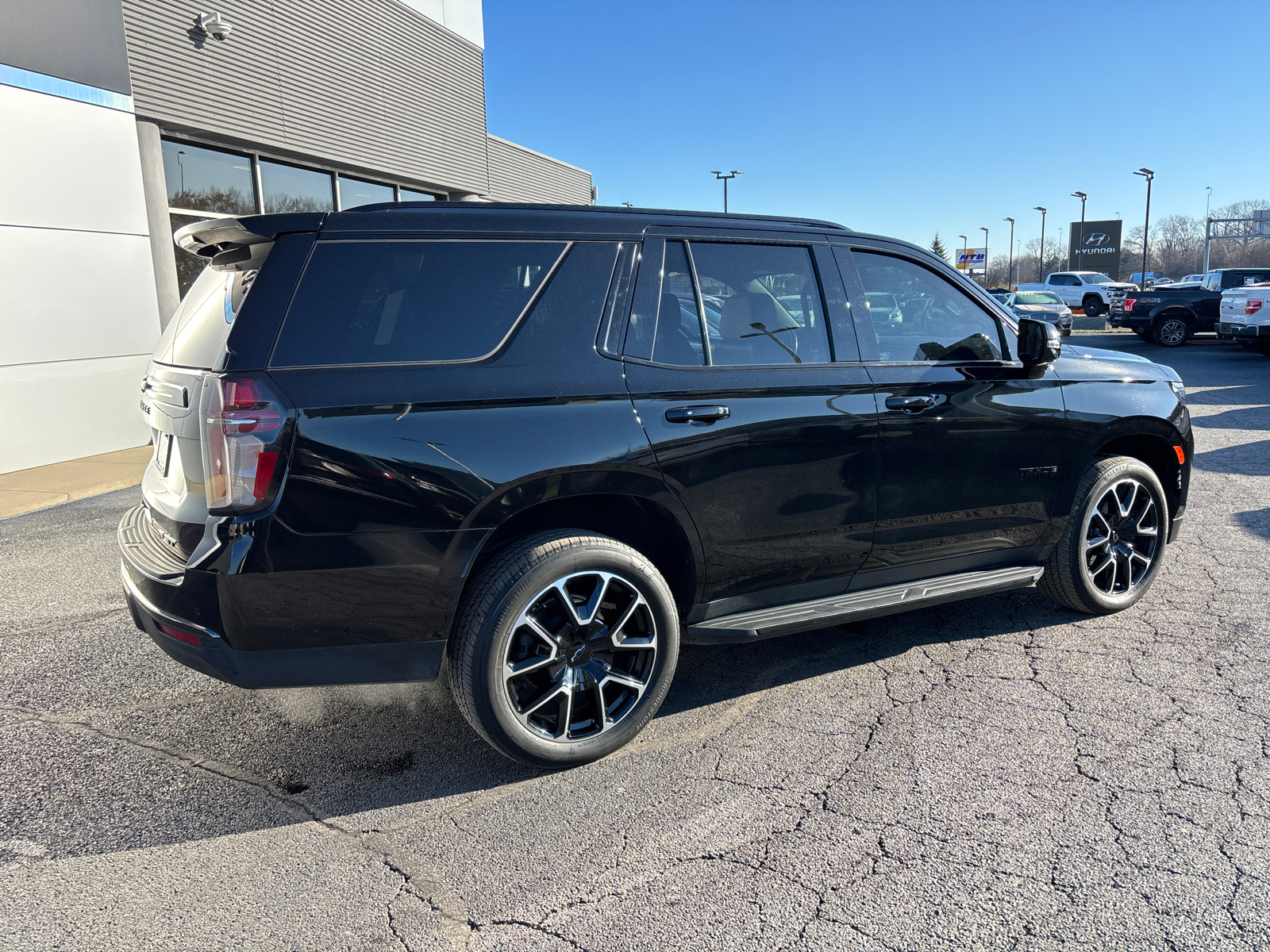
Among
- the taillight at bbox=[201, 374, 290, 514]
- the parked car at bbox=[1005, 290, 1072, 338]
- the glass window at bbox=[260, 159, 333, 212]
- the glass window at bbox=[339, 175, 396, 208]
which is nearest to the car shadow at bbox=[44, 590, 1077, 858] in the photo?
the taillight at bbox=[201, 374, 290, 514]

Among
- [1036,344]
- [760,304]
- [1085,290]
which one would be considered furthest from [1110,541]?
[1085,290]

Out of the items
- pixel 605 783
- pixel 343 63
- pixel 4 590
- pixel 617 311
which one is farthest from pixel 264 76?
pixel 605 783

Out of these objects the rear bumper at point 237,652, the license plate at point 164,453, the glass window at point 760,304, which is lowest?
the rear bumper at point 237,652

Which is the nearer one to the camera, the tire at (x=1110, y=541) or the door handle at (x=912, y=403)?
the door handle at (x=912, y=403)

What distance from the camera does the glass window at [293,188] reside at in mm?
Result: 13148

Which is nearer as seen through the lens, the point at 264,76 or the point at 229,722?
the point at 229,722

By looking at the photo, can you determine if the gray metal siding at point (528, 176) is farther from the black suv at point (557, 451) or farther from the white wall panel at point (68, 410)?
the black suv at point (557, 451)

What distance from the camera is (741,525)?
3264 mm

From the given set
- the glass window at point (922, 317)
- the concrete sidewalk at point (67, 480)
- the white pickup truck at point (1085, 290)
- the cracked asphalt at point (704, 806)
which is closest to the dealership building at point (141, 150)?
the concrete sidewalk at point (67, 480)

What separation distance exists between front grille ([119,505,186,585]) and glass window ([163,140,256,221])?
31.9 feet

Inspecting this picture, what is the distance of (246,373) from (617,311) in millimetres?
1251

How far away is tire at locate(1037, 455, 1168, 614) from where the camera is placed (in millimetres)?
4242

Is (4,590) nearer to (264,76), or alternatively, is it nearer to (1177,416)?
(1177,416)

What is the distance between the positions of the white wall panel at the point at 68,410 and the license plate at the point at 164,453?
6181 mm
